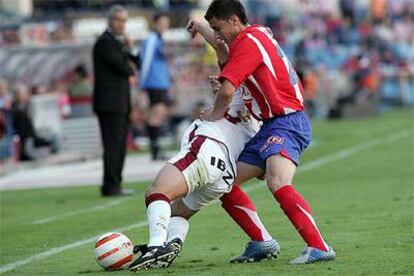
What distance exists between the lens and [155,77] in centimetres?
2041

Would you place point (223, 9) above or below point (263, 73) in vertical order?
above

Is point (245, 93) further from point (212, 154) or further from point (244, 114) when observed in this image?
point (212, 154)

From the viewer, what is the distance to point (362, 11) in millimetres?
47469

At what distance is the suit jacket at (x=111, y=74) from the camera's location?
614 inches

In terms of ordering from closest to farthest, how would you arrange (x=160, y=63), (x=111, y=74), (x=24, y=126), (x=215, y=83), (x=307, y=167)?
1. (x=215, y=83)
2. (x=111, y=74)
3. (x=307, y=167)
4. (x=160, y=63)
5. (x=24, y=126)

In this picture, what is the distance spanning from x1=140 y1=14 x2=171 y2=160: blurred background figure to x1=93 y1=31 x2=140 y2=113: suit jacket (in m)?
4.37

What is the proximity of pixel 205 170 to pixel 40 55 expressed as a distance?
1750 centimetres

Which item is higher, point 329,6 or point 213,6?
point 213,6

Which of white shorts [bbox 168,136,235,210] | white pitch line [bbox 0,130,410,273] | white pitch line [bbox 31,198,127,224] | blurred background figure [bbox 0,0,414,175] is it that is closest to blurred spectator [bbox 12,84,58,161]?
blurred background figure [bbox 0,0,414,175]

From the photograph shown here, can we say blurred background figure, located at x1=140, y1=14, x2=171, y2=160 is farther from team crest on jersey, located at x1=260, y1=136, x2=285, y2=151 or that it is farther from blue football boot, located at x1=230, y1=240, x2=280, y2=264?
team crest on jersey, located at x1=260, y1=136, x2=285, y2=151

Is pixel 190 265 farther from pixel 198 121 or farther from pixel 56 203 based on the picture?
pixel 56 203

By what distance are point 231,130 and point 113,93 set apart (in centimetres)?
683

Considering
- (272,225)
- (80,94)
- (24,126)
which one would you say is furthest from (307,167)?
(272,225)

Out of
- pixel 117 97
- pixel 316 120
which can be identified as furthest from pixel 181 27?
pixel 117 97
